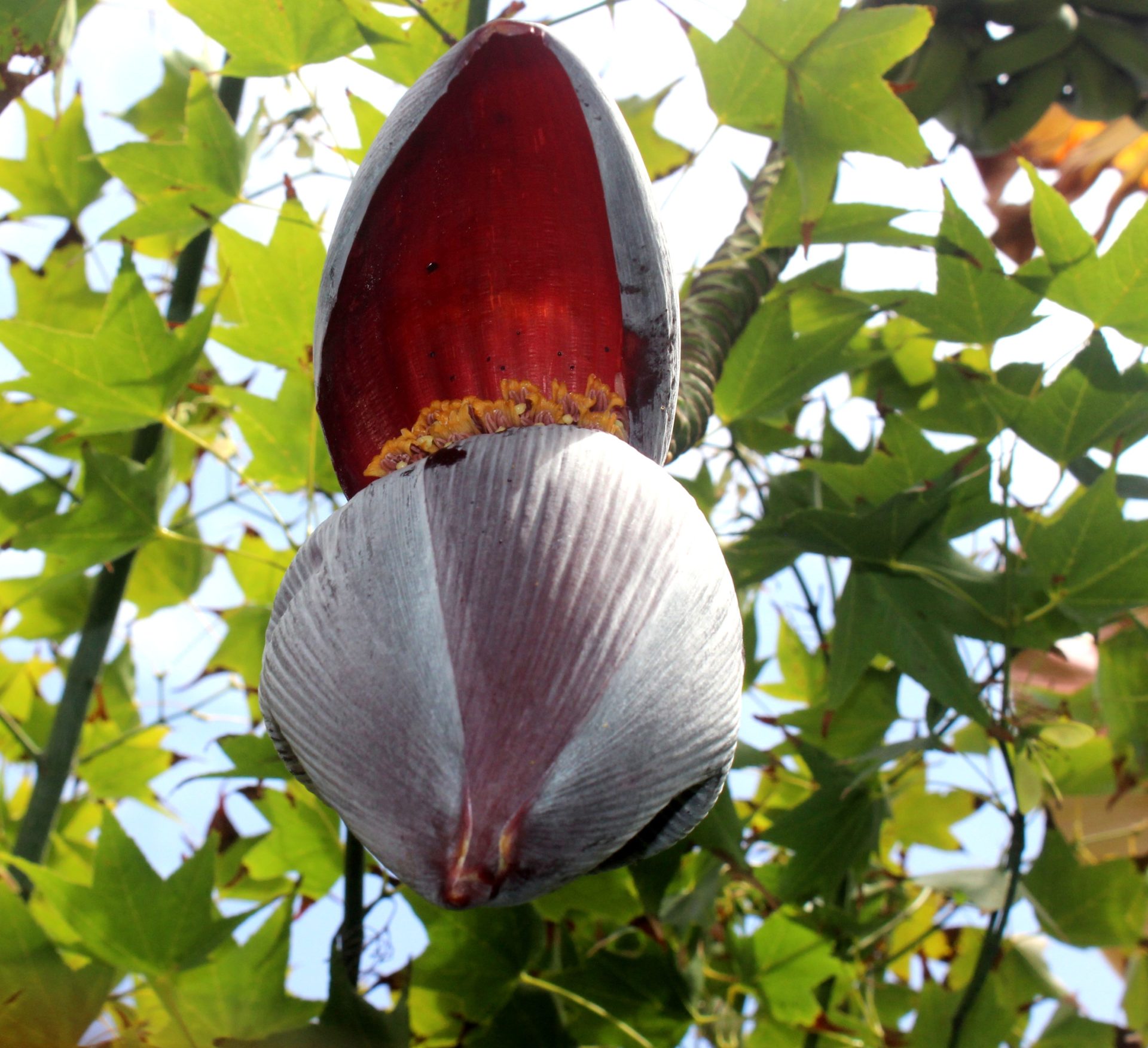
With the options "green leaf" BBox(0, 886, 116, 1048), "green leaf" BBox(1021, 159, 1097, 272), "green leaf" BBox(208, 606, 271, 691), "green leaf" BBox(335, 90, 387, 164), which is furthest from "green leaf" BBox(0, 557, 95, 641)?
"green leaf" BBox(1021, 159, 1097, 272)

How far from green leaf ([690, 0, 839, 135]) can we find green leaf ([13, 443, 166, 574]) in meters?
0.42

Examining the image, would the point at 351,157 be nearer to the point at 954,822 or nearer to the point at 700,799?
the point at 700,799

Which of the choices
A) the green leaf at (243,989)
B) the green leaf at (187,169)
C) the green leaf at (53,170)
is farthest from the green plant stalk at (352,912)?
the green leaf at (53,170)

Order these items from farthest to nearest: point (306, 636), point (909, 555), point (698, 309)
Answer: point (909, 555)
point (698, 309)
point (306, 636)

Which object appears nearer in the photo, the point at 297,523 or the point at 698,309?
the point at 698,309

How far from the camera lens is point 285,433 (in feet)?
2.26

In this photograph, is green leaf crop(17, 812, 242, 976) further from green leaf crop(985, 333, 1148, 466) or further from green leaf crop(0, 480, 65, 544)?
green leaf crop(985, 333, 1148, 466)

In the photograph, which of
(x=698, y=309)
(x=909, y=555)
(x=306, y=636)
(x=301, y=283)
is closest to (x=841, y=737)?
(x=909, y=555)

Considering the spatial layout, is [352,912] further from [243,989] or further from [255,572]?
[255,572]

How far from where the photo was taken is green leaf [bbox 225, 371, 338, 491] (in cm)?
67

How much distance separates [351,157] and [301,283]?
0.08 metres

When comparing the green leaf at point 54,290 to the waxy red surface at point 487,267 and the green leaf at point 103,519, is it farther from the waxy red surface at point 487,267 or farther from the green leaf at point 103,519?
the waxy red surface at point 487,267

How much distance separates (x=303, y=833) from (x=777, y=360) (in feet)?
1.49

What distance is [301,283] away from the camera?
2.03 feet
